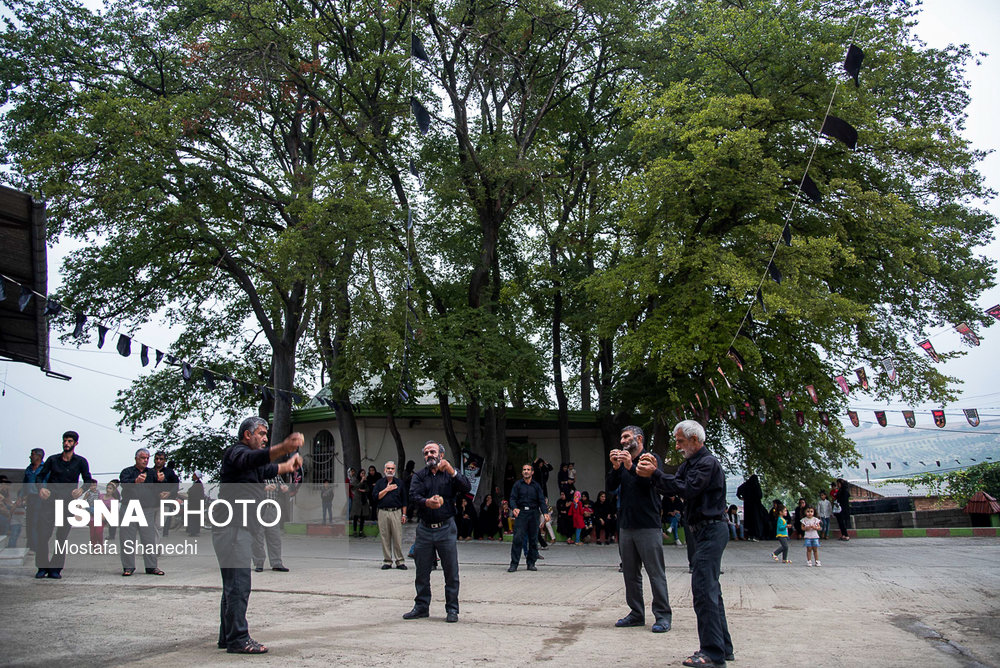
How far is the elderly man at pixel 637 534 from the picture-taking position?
25.9 feet

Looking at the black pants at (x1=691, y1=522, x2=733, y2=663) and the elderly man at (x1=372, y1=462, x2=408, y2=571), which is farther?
the elderly man at (x1=372, y1=462, x2=408, y2=571)

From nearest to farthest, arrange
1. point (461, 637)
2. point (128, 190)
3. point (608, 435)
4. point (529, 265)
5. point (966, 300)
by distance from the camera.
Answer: point (461, 637), point (128, 190), point (966, 300), point (529, 265), point (608, 435)

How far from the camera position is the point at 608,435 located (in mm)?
29328

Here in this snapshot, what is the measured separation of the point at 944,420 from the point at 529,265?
511 inches

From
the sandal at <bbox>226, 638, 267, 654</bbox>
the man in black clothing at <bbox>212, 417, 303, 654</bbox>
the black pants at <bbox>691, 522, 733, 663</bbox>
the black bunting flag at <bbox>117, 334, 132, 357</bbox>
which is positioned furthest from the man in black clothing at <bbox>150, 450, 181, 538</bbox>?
the black pants at <bbox>691, 522, 733, 663</bbox>

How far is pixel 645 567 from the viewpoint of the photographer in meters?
7.85

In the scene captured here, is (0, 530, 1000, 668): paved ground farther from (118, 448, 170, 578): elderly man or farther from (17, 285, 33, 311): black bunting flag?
(17, 285, 33, 311): black bunting flag

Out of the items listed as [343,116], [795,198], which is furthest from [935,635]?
[343,116]

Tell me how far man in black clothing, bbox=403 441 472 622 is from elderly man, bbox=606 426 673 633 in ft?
5.50

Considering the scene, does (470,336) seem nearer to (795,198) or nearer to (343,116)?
(343,116)

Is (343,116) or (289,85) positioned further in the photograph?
(343,116)

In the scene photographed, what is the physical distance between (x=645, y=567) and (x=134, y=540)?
8.16 meters

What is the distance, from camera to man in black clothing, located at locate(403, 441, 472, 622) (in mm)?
8344

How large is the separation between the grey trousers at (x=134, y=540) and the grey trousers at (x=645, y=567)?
25.0 feet
